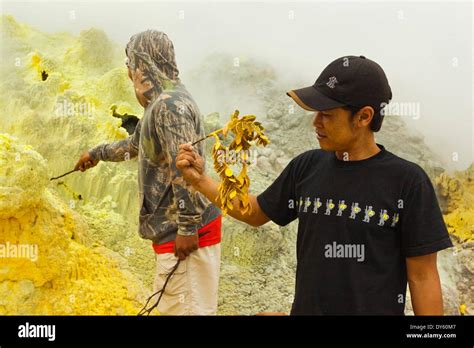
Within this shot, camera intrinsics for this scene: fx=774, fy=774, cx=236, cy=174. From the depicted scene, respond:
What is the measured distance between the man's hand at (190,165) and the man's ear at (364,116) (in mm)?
378

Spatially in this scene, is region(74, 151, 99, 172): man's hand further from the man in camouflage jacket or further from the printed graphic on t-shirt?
the printed graphic on t-shirt

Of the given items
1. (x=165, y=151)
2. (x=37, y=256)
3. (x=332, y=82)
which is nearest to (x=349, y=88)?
(x=332, y=82)

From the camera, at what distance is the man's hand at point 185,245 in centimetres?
240

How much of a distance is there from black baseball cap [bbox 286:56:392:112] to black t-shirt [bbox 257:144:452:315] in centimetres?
13

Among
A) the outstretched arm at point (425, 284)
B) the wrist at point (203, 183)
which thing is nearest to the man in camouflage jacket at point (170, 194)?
the wrist at point (203, 183)

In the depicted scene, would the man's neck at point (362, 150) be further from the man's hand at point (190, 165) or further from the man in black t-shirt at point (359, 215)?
the man's hand at point (190, 165)

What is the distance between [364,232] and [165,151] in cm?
94

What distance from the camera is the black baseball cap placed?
1.66 meters

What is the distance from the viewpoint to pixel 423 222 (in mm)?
1599

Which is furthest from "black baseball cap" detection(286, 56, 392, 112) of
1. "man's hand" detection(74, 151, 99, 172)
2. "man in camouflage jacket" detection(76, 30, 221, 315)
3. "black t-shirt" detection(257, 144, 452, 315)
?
"man's hand" detection(74, 151, 99, 172)

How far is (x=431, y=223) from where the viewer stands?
160 cm
